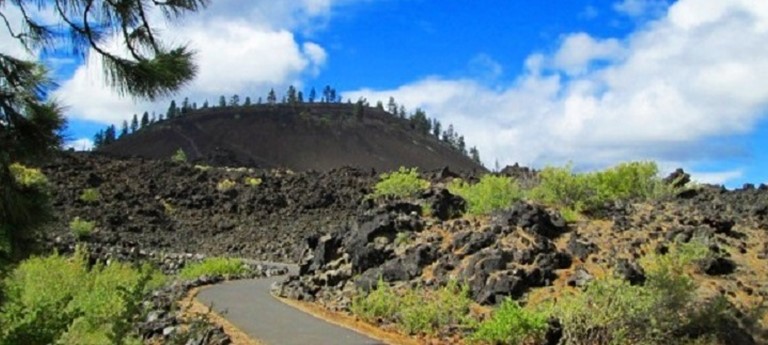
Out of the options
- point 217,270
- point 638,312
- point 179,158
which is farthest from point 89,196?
point 638,312

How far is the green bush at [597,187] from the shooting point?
18.4 meters

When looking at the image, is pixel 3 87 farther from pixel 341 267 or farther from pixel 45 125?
pixel 341 267

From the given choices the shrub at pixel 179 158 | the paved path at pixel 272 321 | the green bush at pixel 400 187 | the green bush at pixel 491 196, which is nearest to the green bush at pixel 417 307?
the paved path at pixel 272 321

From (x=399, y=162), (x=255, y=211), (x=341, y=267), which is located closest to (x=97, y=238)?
(x=255, y=211)

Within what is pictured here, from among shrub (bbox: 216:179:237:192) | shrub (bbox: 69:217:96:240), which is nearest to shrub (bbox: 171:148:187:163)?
shrub (bbox: 216:179:237:192)

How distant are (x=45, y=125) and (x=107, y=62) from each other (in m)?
1.17

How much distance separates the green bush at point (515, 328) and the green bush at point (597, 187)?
661 centimetres

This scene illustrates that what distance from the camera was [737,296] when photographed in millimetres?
13242

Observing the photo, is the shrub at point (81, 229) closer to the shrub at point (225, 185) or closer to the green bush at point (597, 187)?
the shrub at point (225, 185)

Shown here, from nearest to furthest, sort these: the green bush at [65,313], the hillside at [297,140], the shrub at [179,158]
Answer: the green bush at [65,313], the shrub at [179,158], the hillside at [297,140]

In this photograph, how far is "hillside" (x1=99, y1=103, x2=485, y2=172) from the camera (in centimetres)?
12575

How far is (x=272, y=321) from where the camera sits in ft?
45.3

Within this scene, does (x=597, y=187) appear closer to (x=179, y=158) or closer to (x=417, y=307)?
(x=417, y=307)

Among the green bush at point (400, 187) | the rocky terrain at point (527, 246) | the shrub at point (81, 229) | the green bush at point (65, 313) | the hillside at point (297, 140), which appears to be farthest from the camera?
the hillside at point (297, 140)
